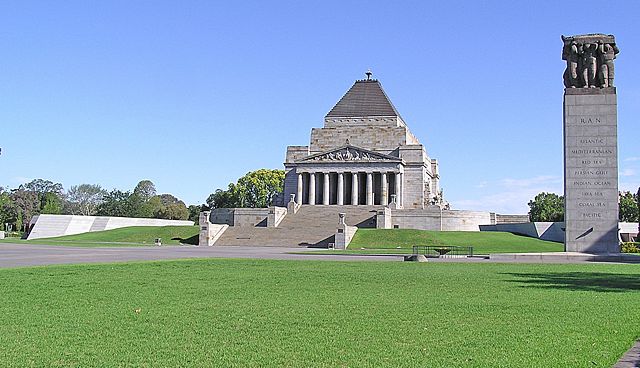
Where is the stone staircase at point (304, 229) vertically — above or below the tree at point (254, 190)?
below

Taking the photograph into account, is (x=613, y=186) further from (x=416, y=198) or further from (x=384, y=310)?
(x=416, y=198)

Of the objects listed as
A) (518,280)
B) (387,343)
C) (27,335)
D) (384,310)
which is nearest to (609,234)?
(518,280)

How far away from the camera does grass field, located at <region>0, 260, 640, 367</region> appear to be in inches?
373

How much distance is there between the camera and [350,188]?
105m

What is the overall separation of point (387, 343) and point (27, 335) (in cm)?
559

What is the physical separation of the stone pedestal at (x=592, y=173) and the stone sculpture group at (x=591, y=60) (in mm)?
938

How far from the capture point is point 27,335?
1095cm

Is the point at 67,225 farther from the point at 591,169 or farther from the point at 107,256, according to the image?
the point at 591,169

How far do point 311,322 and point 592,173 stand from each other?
32930mm

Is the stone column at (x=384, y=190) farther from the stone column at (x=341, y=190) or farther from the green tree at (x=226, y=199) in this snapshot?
the green tree at (x=226, y=199)

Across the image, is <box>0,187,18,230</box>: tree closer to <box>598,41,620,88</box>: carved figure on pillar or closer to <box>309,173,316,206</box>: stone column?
<box>309,173,316,206</box>: stone column

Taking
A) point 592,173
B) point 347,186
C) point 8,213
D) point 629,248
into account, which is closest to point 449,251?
point 592,173

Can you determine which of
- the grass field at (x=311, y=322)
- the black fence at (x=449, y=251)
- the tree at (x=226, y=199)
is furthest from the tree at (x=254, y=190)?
the grass field at (x=311, y=322)

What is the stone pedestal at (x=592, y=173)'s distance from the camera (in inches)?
1610
